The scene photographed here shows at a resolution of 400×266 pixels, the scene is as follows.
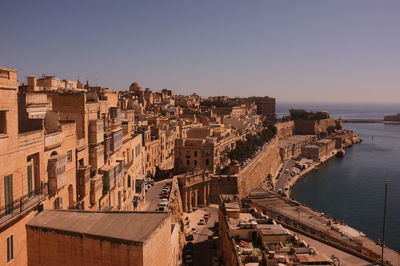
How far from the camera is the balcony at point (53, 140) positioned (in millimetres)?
7312

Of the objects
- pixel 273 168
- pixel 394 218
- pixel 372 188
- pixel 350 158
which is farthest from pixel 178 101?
pixel 394 218

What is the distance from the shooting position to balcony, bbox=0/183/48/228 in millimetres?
5723

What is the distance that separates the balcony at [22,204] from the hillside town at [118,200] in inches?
0.9

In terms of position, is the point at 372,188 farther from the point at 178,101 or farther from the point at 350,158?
the point at 178,101

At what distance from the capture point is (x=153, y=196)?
20906 millimetres

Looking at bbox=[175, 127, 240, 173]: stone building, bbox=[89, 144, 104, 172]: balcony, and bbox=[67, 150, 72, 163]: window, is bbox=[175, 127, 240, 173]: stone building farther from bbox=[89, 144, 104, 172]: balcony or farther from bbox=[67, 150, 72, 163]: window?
bbox=[67, 150, 72, 163]: window

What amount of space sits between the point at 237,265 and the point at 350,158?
160ft

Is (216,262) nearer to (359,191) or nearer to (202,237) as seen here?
(202,237)

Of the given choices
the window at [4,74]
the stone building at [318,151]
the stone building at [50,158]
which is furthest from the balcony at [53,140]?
the stone building at [318,151]

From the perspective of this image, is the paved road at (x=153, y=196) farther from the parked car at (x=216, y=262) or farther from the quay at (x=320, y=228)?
the quay at (x=320, y=228)

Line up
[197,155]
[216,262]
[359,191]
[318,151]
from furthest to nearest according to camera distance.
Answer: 1. [318,151]
2. [359,191]
3. [197,155]
4. [216,262]

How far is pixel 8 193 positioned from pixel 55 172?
151cm

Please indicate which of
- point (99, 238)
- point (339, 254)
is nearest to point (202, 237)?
point (339, 254)

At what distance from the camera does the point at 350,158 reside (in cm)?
5606
